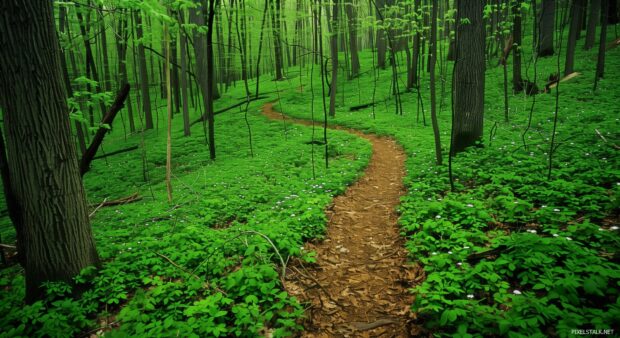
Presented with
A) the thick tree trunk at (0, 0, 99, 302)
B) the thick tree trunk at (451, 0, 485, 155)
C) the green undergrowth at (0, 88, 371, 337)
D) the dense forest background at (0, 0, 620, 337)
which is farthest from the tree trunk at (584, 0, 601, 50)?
the thick tree trunk at (0, 0, 99, 302)

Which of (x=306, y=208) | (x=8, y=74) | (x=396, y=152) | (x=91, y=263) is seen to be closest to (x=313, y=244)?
(x=306, y=208)

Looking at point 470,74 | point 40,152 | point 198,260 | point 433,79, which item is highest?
point 470,74

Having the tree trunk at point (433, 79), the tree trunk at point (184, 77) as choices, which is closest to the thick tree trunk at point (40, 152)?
the tree trunk at point (433, 79)

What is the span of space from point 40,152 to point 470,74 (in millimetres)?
8313

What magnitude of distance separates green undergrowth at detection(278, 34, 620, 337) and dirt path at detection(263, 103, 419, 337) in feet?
1.03

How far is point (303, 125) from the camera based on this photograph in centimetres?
1605

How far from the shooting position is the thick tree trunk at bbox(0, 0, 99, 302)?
303 cm

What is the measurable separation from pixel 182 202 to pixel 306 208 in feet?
10.7

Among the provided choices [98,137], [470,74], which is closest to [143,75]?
[98,137]

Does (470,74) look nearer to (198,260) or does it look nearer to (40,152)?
(198,260)

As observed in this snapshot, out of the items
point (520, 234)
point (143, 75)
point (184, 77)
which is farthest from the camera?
point (143, 75)

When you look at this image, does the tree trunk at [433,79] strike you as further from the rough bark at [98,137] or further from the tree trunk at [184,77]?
the tree trunk at [184,77]

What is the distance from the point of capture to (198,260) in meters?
4.10

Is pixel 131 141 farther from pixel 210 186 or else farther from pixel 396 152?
pixel 396 152
